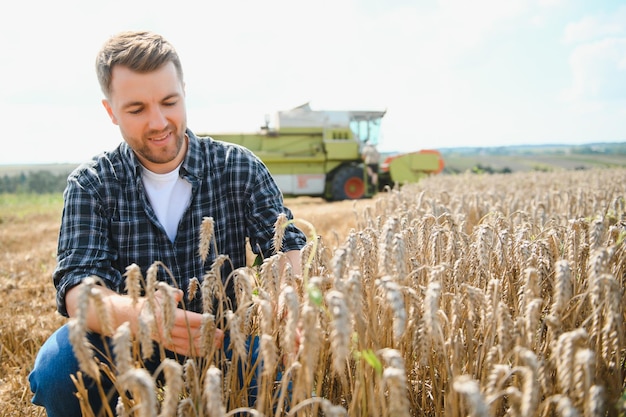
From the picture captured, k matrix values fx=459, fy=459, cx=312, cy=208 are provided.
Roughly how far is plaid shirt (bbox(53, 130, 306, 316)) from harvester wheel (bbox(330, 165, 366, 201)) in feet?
40.4

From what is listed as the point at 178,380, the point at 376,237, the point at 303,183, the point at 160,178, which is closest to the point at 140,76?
the point at 160,178

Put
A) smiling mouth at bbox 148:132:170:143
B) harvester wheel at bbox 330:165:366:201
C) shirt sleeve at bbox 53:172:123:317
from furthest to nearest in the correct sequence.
→ harvester wheel at bbox 330:165:366:201 < smiling mouth at bbox 148:132:170:143 < shirt sleeve at bbox 53:172:123:317

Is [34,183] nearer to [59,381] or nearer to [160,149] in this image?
[160,149]

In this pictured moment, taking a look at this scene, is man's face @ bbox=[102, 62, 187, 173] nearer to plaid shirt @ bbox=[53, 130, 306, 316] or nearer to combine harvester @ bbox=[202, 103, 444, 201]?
plaid shirt @ bbox=[53, 130, 306, 316]

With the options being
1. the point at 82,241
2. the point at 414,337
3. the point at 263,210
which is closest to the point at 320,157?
the point at 263,210

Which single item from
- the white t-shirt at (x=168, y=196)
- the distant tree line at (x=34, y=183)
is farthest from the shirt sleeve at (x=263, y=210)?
the distant tree line at (x=34, y=183)

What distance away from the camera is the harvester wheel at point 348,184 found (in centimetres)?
1477

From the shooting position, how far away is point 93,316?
1.70 m

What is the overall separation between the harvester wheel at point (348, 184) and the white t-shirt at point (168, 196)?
41.0 ft

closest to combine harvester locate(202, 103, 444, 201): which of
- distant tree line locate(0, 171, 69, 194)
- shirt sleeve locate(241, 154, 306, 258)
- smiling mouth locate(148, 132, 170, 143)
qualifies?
shirt sleeve locate(241, 154, 306, 258)

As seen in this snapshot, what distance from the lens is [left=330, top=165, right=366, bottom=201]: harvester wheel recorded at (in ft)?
48.4

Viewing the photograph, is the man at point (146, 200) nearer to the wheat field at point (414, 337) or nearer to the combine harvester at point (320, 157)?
the wheat field at point (414, 337)

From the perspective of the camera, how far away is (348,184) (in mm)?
14938

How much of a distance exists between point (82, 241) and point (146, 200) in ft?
1.17
